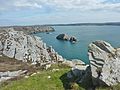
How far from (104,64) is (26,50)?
9837cm

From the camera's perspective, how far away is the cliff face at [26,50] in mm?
113000

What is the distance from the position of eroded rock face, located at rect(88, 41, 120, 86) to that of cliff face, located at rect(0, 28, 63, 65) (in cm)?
8231

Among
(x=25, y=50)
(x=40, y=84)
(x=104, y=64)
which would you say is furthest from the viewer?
(x=25, y=50)

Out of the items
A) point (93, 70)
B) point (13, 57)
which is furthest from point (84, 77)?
point (13, 57)

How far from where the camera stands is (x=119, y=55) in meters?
23.5

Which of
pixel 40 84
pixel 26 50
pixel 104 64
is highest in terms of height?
pixel 104 64

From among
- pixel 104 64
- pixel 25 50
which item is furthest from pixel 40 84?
pixel 25 50

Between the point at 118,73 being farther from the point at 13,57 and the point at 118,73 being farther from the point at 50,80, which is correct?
the point at 13,57

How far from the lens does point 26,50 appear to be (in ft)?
390

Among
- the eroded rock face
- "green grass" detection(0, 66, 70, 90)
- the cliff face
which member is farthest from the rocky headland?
the eroded rock face

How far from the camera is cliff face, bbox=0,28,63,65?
113 metres

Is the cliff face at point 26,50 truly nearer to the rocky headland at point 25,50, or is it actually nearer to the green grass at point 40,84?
the rocky headland at point 25,50

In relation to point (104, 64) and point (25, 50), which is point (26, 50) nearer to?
point (25, 50)

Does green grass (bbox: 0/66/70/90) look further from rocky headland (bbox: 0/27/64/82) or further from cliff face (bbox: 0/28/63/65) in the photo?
cliff face (bbox: 0/28/63/65)
